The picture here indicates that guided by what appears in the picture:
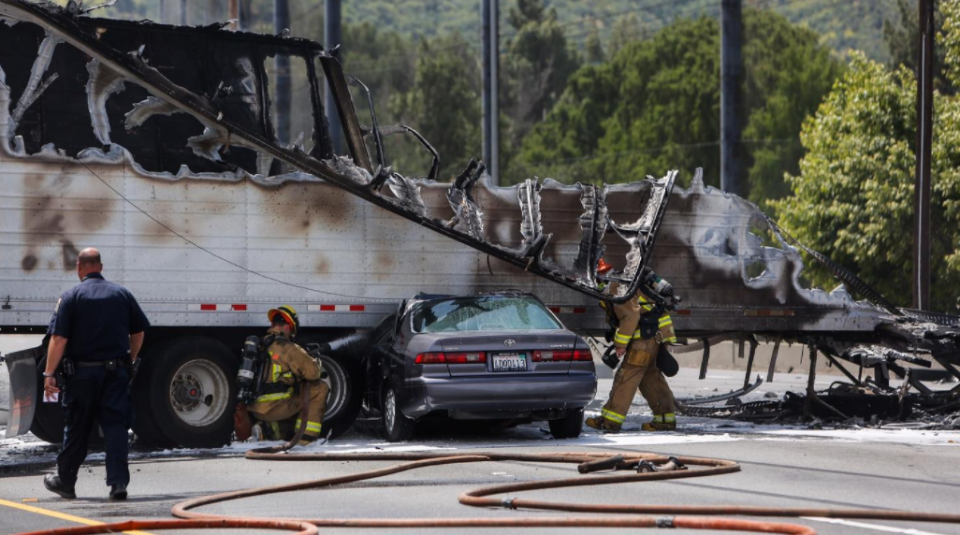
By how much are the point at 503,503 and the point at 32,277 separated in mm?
5924

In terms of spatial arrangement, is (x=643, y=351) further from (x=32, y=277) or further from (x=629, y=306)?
(x=32, y=277)

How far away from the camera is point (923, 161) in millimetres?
21922

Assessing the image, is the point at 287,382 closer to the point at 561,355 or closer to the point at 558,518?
the point at 561,355

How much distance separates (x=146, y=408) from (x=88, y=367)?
9.86 feet

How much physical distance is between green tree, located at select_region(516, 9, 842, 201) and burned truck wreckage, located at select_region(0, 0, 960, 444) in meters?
46.6

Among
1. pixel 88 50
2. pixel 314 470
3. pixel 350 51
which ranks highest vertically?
pixel 350 51

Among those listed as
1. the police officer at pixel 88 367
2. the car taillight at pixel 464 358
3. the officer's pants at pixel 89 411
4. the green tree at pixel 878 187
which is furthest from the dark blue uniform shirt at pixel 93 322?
the green tree at pixel 878 187

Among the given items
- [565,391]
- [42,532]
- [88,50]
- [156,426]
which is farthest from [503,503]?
[88,50]

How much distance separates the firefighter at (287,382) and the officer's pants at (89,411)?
3.00 metres

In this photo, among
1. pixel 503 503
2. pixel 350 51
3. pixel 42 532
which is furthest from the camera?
Answer: pixel 350 51

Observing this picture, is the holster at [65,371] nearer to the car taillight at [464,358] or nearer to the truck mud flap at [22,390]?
the truck mud flap at [22,390]

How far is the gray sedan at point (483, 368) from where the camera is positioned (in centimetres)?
1308

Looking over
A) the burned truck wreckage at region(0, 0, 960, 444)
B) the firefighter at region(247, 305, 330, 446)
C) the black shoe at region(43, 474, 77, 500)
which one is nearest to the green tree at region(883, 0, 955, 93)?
the burned truck wreckage at region(0, 0, 960, 444)

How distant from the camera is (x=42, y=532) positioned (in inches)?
319
